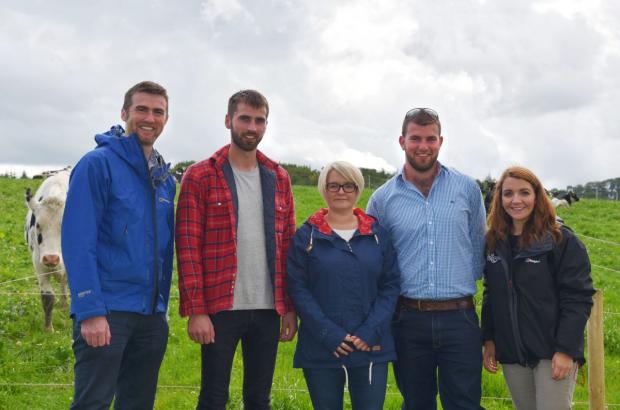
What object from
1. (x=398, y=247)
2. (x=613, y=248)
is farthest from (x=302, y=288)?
(x=613, y=248)

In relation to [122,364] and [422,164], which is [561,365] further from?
[122,364]

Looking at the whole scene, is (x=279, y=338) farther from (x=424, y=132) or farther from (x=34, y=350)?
(x=34, y=350)

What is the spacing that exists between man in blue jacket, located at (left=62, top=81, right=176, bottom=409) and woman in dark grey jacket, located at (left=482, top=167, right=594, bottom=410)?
2.43 meters

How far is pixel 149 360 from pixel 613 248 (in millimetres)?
16482

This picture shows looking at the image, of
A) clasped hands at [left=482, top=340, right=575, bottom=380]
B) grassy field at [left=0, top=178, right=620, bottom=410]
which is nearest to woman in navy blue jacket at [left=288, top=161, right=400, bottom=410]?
clasped hands at [left=482, top=340, right=575, bottom=380]

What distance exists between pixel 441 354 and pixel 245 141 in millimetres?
2162

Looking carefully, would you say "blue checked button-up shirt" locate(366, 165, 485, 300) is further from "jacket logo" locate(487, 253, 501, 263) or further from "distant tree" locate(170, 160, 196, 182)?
"distant tree" locate(170, 160, 196, 182)

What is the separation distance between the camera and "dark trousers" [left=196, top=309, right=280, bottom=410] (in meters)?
4.42

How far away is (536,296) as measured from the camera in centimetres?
430

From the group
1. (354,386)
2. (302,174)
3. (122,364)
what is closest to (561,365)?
(354,386)

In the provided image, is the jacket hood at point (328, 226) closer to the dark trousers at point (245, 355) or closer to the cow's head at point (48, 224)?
the dark trousers at point (245, 355)

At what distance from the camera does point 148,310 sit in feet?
13.6

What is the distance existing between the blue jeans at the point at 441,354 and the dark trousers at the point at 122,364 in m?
1.78

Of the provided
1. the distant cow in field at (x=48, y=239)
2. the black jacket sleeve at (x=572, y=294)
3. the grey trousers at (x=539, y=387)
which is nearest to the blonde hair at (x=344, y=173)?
the black jacket sleeve at (x=572, y=294)
